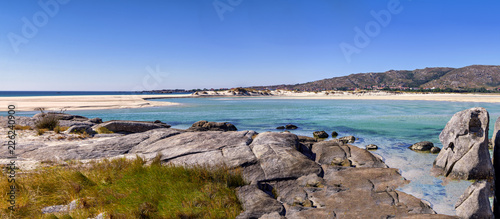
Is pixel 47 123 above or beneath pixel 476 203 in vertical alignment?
above

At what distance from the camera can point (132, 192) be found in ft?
22.6

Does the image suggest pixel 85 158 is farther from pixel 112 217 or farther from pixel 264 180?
pixel 264 180

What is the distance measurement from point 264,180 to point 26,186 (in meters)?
6.51

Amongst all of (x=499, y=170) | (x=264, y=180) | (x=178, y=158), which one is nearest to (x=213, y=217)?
(x=264, y=180)

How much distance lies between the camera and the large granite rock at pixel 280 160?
369 inches

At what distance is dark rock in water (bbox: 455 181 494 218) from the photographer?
609 cm

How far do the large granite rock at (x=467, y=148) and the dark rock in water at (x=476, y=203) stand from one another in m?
3.91

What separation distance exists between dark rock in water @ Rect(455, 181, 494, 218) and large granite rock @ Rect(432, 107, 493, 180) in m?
3.91

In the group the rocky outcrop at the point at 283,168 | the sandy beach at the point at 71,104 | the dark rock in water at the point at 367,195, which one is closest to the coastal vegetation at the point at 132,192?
the rocky outcrop at the point at 283,168

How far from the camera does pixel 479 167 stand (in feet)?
31.3

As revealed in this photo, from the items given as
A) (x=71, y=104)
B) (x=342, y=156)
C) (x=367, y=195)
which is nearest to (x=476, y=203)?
(x=367, y=195)

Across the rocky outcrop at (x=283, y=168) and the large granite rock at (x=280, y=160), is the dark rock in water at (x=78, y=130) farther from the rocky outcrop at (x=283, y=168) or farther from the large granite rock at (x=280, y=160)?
the large granite rock at (x=280, y=160)

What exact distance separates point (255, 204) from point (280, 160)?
3195 millimetres

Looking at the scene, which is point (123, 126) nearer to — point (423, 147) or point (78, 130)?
point (78, 130)
